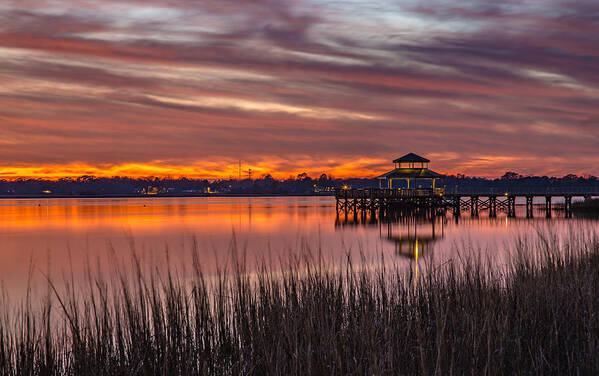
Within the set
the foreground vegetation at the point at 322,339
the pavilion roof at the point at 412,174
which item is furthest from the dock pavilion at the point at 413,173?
the foreground vegetation at the point at 322,339

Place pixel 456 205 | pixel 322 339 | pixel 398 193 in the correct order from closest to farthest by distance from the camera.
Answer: pixel 322 339
pixel 398 193
pixel 456 205

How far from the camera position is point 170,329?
7254 millimetres

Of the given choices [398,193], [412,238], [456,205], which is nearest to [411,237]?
[412,238]

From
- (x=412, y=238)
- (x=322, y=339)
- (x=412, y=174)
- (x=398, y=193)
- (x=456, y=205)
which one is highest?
(x=412, y=174)

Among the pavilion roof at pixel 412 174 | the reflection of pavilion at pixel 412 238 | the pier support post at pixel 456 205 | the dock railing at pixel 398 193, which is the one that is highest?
the pavilion roof at pixel 412 174

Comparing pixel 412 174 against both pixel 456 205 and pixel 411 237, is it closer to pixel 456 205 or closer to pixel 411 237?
pixel 456 205

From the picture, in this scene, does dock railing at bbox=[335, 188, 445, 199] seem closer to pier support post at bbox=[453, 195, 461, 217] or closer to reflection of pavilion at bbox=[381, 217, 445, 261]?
pier support post at bbox=[453, 195, 461, 217]

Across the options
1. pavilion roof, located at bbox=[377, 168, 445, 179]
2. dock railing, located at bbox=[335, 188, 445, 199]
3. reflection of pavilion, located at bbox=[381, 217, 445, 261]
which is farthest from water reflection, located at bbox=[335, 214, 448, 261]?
pavilion roof, located at bbox=[377, 168, 445, 179]

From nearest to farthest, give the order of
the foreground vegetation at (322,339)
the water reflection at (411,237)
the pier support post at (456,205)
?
1. the foreground vegetation at (322,339)
2. the water reflection at (411,237)
3. the pier support post at (456,205)

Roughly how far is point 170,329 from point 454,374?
3752 millimetres

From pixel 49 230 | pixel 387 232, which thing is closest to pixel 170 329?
pixel 387 232

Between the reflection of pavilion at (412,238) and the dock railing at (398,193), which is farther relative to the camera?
the dock railing at (398,193)

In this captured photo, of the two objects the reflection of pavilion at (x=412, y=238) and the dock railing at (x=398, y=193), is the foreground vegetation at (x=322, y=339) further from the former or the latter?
the dock railing at (x=398, y=193)

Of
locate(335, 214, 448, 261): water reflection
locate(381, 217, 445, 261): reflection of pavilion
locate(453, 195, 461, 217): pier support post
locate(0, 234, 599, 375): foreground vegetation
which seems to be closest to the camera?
locate(0, 234, 599, 375): foreground vegetation
